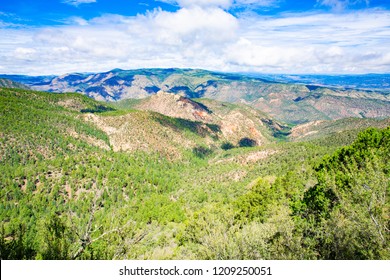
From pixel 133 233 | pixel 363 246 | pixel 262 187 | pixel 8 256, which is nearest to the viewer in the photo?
pixel 8 256

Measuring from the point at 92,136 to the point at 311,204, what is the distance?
172265mm

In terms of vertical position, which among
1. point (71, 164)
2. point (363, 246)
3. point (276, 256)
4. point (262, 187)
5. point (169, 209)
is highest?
point (363, 246)

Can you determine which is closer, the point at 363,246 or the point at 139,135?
the point at 363,246

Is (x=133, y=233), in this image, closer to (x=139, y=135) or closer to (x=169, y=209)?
(x=169, y=209)

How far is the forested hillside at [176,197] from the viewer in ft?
56.6

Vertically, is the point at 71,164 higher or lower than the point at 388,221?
lower

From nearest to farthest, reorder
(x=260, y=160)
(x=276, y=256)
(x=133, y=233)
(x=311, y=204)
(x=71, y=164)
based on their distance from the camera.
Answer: (x=133, y=233)
(x=276, y=256)
(x=311, y=204)
(x=71, y=164)
(x=260, y=160)

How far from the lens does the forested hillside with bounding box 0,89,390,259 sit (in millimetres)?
17266

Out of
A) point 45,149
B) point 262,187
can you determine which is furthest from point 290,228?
point 45,149

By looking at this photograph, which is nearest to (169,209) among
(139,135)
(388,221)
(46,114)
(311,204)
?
(311,204)

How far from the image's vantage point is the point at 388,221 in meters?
21.5

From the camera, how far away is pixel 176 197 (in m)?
136

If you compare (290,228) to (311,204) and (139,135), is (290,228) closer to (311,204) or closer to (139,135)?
(311,204)

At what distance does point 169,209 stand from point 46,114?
444 feet
